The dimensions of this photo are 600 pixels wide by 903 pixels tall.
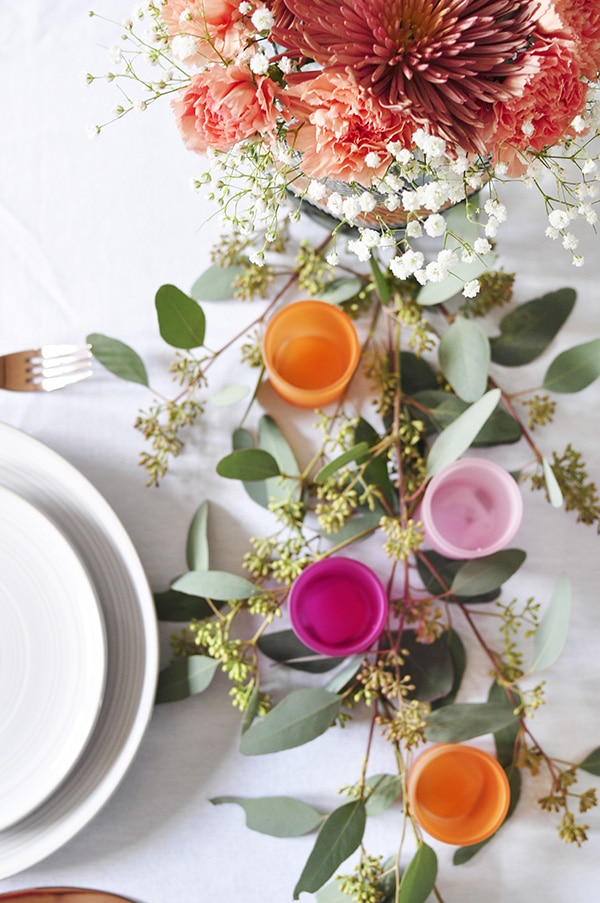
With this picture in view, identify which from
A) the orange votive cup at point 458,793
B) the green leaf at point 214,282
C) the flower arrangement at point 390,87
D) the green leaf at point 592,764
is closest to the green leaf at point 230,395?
the green leaf at point 214,282

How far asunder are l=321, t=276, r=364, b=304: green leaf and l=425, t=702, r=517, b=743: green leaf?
43 centimetres

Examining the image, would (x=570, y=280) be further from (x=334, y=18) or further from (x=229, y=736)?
(x=229, y=736)

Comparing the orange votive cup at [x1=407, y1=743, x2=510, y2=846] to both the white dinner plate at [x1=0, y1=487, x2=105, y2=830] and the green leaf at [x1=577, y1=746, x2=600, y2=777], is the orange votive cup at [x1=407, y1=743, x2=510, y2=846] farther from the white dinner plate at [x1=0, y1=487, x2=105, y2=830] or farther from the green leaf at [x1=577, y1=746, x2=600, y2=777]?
the white dinner plate at [x1=0, y1=487, x2=105, y2=830]

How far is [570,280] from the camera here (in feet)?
2.73

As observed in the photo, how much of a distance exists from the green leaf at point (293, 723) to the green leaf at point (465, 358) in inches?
13.1

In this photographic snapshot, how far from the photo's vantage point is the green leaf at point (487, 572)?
76 cm

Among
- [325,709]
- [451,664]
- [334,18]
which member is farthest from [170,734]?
[334,18]

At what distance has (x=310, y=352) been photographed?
2.72 feet

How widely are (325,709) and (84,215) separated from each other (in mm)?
580

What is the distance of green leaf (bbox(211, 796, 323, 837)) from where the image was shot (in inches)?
30.2

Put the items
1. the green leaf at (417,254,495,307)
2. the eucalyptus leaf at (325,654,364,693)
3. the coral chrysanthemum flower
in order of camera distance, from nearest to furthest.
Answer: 1. the coral chrysanthemum flower
2. the green leaf at (417,254,495,307)
3. the eucalyptus leaf at (325,654,364,693)

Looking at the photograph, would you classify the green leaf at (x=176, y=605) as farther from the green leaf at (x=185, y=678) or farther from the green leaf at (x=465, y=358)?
the green leaf at (x=465, y=358)

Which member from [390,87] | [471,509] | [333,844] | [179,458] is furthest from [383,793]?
[390,87]

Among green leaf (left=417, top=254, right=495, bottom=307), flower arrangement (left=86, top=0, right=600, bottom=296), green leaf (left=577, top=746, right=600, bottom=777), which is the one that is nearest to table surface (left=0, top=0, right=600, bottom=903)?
green leaf (left=577, top=746, right=600, bottom=777)
